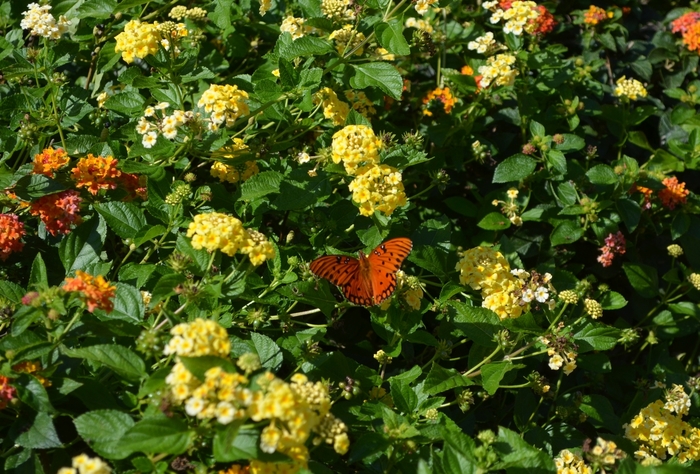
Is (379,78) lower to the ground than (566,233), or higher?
higher

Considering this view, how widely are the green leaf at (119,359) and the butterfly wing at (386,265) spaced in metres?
0.99

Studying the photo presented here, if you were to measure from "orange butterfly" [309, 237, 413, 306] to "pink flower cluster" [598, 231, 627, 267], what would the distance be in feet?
5.38

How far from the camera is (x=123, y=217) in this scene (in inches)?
121

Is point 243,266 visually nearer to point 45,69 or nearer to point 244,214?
point 244,214

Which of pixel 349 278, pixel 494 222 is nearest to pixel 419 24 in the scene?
pixel 494 222

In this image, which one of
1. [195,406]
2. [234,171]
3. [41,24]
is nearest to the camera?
[195,406]

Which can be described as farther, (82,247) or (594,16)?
(594,16)

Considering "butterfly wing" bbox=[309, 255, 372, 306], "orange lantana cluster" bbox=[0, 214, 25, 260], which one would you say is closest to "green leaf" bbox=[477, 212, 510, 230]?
"butterfly wing" bbox=[309, 255, 372, 306]

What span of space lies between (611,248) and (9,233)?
3063 millimetres

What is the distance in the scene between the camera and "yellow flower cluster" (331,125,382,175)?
2973mm

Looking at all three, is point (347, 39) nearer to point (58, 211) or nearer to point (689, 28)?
point (58, 211)

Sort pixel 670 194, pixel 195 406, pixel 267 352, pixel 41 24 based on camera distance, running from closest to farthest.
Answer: pixel 195 406
pixel 267 352
pixel 41 24
pixel 670 194

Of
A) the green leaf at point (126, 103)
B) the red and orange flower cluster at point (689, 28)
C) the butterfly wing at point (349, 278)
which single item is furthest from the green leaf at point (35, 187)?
the red and orange flower cluster at point (689, 28)

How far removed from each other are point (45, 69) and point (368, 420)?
215 centimetres
